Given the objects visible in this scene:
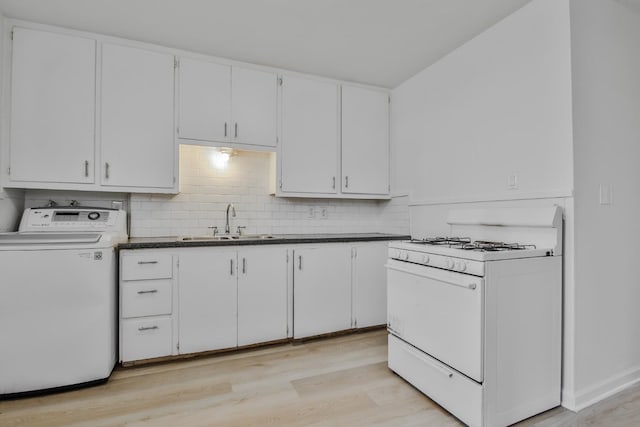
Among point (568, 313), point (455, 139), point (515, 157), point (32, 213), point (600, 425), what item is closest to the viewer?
point (600, 425)

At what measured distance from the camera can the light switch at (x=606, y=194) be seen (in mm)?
2070

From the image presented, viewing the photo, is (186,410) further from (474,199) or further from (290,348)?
(474,199)

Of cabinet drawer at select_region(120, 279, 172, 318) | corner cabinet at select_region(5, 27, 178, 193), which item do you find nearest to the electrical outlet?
corner cabinet at select_region(5, 27, 178, 193)

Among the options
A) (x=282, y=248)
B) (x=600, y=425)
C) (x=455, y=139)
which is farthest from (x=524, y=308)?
(x=282, y=248)

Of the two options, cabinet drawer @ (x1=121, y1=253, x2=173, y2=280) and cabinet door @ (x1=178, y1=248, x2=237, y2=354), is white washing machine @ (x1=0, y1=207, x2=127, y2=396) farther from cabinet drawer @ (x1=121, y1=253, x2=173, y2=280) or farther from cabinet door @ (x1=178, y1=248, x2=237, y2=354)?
cabinet door @ (x1=178, y1=248, x2=237, y2=354)

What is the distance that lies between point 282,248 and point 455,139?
174 cm

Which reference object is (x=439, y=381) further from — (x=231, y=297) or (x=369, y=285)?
(x=231, y=297)

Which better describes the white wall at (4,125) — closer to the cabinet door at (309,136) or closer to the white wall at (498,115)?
the cabinet door at (309,136)

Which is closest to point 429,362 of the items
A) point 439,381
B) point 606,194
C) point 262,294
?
point 439,381

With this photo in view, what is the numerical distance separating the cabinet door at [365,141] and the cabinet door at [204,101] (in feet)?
3.92

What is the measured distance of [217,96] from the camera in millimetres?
2973

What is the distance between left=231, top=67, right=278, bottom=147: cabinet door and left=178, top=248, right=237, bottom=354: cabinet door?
1108mm

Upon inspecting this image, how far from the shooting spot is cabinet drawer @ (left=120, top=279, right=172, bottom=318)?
245 cm

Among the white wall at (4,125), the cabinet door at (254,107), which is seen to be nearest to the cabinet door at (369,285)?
the cabinet door at (254,107)
